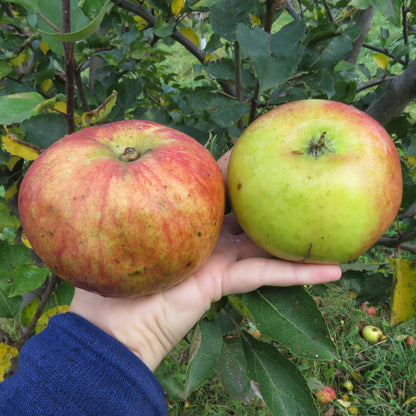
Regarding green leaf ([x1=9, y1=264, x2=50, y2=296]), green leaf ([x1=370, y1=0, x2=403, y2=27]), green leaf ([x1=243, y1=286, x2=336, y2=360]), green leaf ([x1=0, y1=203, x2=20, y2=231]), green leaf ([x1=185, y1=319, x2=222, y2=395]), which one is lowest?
green leaf ([x1=185, y1=319, x2=222, y2=395])

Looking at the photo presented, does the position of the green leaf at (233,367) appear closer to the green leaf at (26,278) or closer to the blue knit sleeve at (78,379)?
the blue knit sleeve at (78,379)

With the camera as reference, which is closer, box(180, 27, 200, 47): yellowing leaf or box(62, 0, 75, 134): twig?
box(62, 0, 75, 134): twig

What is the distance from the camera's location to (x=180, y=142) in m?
0.96

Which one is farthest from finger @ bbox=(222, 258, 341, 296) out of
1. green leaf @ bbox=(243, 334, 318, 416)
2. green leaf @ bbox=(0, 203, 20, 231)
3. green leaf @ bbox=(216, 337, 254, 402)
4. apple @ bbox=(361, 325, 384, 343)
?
apple @ bbox=(361, 325, 384, 343)

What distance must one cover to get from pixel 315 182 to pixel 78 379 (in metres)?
0.75

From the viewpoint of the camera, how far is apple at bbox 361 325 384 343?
228 cm

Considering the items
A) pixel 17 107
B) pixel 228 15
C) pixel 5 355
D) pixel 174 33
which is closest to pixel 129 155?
pixel 17 107

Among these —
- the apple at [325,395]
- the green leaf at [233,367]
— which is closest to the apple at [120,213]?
the green leaf at [233,367]

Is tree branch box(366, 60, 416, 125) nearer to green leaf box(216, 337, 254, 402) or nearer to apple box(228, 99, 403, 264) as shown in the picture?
apple box(228, 99, 403, 264)

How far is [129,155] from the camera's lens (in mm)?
918

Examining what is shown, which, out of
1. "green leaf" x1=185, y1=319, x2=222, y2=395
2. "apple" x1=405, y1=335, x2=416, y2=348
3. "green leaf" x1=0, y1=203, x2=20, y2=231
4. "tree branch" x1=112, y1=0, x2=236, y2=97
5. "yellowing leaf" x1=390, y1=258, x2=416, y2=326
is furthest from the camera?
"apple" x1=405, y1=335, x2=416, y2=348

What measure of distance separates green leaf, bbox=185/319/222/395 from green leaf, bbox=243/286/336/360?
142 mm

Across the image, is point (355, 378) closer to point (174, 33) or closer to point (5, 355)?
point (5, 355)

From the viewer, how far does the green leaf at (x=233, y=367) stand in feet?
4.49
